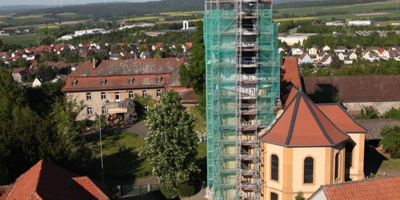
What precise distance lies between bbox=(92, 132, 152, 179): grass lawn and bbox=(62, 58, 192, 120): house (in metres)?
7.24

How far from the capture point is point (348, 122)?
116ft

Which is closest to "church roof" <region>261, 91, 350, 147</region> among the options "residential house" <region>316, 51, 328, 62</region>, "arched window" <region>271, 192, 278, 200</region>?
"arched window" <region>271, 192, 278, 200</region>

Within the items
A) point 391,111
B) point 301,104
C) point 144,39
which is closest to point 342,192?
point 301,104

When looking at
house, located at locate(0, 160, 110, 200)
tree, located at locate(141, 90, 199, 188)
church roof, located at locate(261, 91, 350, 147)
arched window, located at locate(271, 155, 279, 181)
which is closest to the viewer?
house, located at locate(0, 160, 110, 200)

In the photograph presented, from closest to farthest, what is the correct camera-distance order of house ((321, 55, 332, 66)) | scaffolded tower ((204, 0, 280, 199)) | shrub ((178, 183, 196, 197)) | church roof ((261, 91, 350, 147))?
church roof ((261, 91, 350, 147)) < scaffolded tower ((204, 0, 280, 199)) < shrub ((178, 183, 196, 197)) < house ((321, 55, 332, 66))

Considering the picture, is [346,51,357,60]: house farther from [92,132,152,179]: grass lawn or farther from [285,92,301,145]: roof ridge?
[285,92,301,145]: roof ridge

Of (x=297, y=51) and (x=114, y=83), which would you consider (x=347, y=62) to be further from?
(x=114, y=83)

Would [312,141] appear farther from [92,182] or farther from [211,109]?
[92,182]

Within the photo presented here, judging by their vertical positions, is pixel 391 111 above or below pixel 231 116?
below

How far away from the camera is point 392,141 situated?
43625mm


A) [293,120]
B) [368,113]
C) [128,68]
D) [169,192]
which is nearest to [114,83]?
[128,68]

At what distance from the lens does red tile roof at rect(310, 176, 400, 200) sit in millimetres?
25688

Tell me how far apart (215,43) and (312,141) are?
31.5ft

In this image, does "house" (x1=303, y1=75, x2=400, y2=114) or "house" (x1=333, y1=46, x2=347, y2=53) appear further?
"house" (x1=333, y1=46, x2=347, y2=53)
